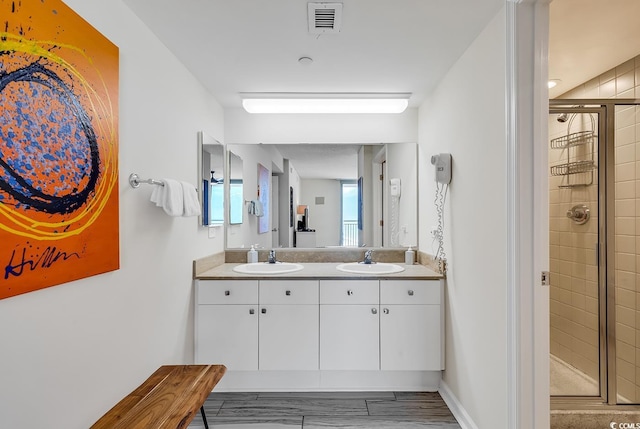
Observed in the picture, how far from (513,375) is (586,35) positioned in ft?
6.05

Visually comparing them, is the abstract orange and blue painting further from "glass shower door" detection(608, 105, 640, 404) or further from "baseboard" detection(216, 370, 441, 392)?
"glass shower door" detection(608, 105, 640, 404)

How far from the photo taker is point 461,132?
208 centimetres

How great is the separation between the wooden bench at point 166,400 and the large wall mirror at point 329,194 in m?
1.36

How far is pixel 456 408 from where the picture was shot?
7.06 feet

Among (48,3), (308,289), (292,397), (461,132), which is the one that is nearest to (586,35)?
(461,132)

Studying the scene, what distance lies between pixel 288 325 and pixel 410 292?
878 mm

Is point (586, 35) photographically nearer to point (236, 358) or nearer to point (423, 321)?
point (423, 321)

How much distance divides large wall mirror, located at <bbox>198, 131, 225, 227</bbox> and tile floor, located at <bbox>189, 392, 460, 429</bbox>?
50.3 inches

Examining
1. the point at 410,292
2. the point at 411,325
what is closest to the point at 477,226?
the point at 410,292

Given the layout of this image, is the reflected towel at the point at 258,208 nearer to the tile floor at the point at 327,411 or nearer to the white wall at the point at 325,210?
the white wall at the point at 325,210

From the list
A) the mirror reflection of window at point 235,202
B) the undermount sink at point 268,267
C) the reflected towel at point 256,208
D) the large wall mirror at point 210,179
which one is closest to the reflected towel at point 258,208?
the reflected towel at point 256,208

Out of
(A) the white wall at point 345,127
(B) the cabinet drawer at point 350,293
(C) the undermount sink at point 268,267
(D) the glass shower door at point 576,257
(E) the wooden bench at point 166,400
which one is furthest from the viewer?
(A) the white wall at point 345,127

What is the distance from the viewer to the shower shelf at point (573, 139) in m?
2.40
